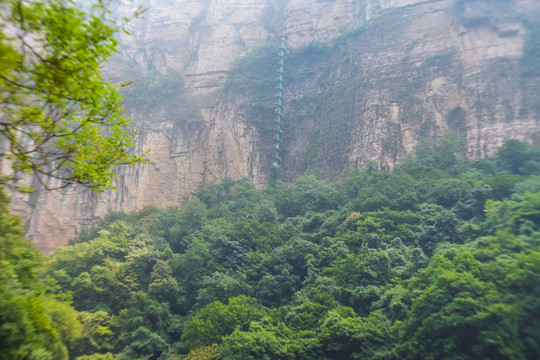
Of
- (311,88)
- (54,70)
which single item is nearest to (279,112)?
(311,88)

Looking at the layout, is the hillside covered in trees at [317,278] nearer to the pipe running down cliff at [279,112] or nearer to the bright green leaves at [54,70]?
the bright green leaves at [54,70]

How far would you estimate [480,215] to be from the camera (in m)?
11.3

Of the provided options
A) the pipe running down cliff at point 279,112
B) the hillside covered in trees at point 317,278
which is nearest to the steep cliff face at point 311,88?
the pipe running down cliff at point 279,112

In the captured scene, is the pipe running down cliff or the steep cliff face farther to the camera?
the pipe running down cliff

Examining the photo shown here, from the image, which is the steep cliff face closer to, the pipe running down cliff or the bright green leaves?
the pipe running down cliff

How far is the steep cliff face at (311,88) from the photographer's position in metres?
19.0

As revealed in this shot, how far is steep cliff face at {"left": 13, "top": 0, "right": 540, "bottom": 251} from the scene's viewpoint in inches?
750

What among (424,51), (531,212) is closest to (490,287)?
(531,212)

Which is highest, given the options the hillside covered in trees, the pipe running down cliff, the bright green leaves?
the pipe running down cliff

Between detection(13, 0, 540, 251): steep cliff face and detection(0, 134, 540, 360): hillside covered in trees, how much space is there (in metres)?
3.78

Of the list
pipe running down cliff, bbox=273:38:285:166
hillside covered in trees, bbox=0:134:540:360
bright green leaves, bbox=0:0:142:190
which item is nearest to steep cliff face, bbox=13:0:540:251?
pipe running down cliff, bbox=273:38:285:166

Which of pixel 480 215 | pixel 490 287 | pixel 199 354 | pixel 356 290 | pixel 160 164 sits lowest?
pixel 199 354

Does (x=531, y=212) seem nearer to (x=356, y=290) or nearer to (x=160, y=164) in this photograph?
(x=356, y=290)

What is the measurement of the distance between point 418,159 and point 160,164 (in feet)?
56.7
